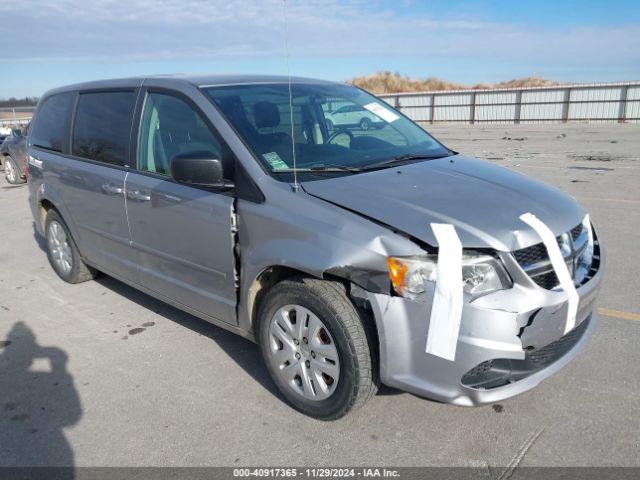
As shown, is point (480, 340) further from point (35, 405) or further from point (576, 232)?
point (35, 405)

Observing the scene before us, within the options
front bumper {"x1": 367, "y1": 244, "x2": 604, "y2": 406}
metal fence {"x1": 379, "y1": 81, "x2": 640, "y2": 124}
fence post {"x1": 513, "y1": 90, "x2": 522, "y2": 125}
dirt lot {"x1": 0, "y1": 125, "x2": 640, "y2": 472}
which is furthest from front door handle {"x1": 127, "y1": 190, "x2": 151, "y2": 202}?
fence post {"x1": 513, "y1": 90, "x2": 522, "y2": 125}

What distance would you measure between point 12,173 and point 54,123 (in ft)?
33.4

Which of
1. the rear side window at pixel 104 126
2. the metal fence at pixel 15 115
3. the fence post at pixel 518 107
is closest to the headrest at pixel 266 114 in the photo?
the rear side window at pixel 104 126

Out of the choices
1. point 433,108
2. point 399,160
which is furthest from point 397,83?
point 399,160

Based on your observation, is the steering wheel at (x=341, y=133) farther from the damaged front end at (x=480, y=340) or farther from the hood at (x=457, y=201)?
the damaged front end at (x=480, y=340)

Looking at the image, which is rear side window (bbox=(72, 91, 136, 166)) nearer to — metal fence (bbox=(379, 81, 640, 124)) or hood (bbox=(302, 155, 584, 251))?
hood (bbox=(302, 155, 584, 251))

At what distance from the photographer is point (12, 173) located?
13789 millimetres

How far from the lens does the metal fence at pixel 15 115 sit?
108 ft

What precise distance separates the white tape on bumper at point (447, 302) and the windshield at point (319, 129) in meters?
1.00

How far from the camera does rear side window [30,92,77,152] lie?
489 cm

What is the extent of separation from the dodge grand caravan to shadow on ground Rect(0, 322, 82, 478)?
2.74 ft

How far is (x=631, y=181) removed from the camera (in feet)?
31.7

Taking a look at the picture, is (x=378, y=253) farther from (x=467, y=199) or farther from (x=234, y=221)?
(x=234, y=221)

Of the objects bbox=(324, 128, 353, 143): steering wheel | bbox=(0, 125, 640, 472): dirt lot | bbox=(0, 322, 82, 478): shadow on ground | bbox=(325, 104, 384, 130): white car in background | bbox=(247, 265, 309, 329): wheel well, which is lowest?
bbox=(0, 322, 82, 478): shadow on ground
